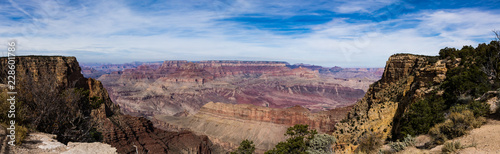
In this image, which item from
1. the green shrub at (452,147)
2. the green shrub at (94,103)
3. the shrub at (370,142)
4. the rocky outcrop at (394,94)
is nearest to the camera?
the green shrub at (452,147)

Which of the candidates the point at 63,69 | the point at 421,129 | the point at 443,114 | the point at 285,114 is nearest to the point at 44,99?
the point at 421,129

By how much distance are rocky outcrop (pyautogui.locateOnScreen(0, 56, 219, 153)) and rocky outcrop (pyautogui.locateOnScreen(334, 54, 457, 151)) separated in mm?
41398

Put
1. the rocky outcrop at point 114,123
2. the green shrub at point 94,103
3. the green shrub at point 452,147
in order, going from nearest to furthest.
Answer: the green shrub at point 452,147, the green shrub at point 94,103, the rocky outcrop at point 114,123

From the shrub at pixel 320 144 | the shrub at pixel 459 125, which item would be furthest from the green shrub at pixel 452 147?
the shrub at pixel 320 144

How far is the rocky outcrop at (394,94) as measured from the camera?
69.8 ft

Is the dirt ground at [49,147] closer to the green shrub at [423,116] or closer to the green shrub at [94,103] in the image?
the green shrub at [423,116]

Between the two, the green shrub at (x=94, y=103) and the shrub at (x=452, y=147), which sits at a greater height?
the shrub at (x=452, y=147)

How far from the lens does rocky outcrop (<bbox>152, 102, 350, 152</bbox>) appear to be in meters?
83.8

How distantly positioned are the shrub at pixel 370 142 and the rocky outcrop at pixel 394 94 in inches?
29.0

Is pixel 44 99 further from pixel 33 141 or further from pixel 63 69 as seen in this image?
pixel 63 69

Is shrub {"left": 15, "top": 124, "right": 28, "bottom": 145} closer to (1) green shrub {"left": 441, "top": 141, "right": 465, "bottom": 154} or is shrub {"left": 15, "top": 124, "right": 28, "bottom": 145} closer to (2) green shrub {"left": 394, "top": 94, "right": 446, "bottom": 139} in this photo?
(1) green shrub {"left": 441, "top": 141, "right": 465, "bottom": 154}

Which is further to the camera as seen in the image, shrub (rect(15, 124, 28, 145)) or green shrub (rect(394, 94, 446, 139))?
green shrub (rect(394, 94, 446, 139))

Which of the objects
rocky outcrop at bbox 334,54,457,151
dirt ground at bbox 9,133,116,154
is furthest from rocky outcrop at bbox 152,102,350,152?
dirt ground at bbox 9,133,116,154

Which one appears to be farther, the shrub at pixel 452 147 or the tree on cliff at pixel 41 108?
the tree on cliff at pixel 41 108
